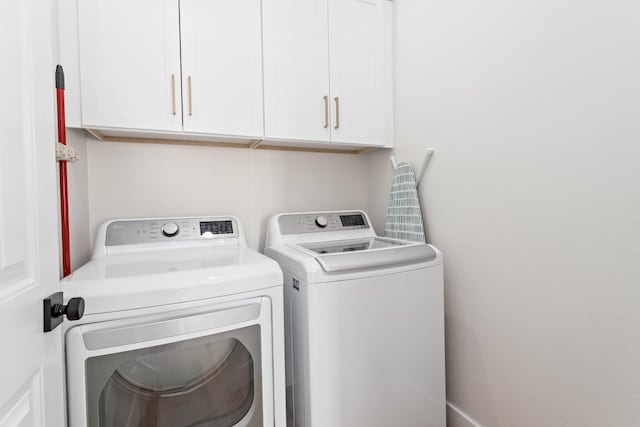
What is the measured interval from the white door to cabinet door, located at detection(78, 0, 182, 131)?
65 centimetres

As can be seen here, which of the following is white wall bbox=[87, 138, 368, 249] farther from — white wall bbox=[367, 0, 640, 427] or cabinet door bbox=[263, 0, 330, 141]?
white wall bbox=[367, 0, 640, 427]

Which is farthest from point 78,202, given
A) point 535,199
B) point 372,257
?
point 535,199

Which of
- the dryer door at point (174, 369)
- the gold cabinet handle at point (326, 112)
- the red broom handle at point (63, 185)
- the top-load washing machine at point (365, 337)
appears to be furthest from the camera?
the gold cabinet handle at point (326, 112)

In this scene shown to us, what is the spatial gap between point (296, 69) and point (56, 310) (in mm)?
1406

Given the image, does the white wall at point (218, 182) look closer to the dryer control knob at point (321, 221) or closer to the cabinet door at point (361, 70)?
the dryer control knob at point (321, 221)

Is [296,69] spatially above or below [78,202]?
above

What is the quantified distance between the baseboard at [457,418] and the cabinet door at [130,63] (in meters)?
1.87

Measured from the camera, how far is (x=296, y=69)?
62.5 inches

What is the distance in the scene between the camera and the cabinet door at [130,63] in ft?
4.01

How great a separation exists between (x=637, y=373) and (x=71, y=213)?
6.52 ft

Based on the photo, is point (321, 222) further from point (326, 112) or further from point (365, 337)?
point (365, 337)

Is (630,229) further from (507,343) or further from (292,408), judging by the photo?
(292,408)

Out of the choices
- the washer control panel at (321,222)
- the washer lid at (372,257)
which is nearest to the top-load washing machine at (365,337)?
the washer lid at (372,257)

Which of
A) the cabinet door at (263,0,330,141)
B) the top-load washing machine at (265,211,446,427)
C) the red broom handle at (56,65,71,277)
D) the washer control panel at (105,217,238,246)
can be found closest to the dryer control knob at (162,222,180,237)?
the washer control panel at (105,217,238,246)
